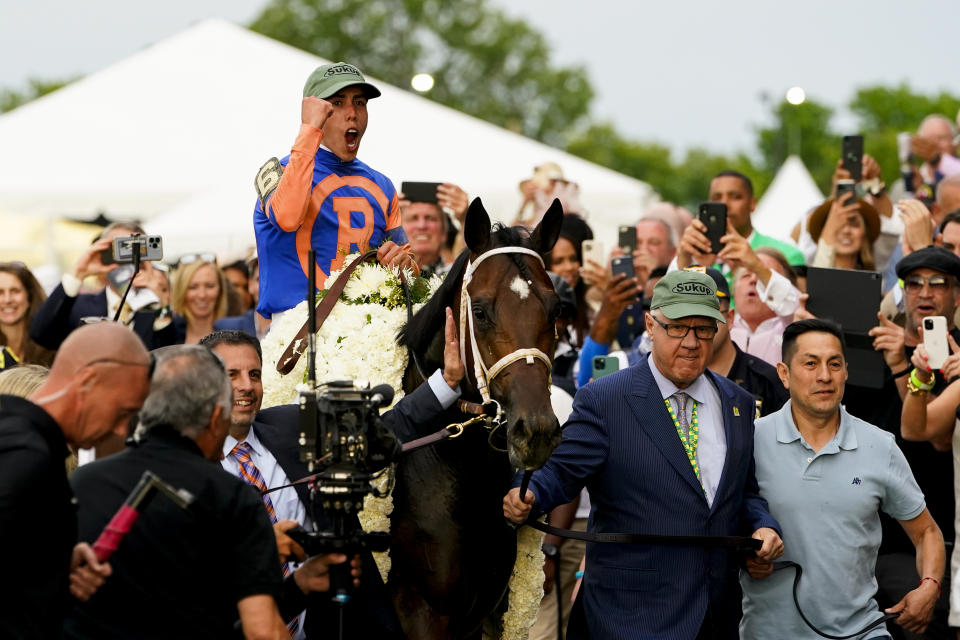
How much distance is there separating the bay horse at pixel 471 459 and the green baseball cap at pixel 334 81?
1.30m

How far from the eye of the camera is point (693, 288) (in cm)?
603

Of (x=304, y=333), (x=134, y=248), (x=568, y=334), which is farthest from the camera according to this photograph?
(x=568, y=334)

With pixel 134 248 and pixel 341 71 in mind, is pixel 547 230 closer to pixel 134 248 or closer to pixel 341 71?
pixel 341 71

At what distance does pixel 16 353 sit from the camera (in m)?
8.88

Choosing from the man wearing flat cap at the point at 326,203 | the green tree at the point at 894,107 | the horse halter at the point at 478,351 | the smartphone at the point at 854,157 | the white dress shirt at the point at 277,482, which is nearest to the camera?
the horse halter at the point at 478,351

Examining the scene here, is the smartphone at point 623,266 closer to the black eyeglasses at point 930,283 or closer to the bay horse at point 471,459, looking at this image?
the black eyeglasses at point 930,283

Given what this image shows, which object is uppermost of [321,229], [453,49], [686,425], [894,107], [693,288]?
[894,107]

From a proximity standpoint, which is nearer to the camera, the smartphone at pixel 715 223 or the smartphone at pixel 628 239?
the smartphone at pixel 715 223

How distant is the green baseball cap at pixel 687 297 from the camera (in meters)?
5.95

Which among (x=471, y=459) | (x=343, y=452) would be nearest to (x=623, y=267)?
(x=471, y=459)

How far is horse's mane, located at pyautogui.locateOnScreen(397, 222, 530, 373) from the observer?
573 centimetres

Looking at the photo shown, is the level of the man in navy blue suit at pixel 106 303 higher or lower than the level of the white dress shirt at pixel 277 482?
higher

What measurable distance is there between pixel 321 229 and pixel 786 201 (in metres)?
17.0

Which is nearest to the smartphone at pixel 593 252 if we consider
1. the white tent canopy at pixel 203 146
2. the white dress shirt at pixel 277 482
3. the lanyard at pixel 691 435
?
the lanyard at pixel 691 435
